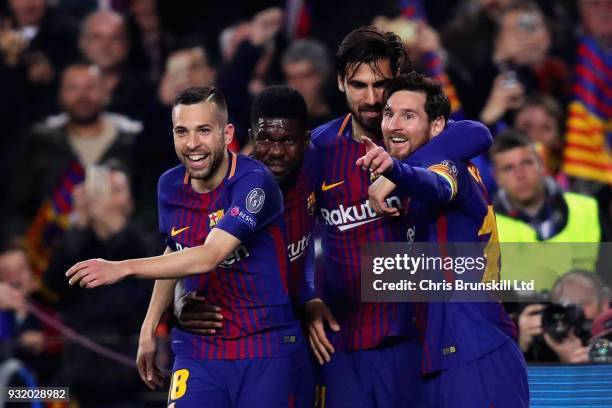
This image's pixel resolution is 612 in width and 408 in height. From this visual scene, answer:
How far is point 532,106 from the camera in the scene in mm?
9586

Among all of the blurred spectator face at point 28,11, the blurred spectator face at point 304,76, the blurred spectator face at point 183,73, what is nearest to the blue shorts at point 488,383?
the blurred spectator face at point 304,76

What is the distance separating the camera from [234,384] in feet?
18.6

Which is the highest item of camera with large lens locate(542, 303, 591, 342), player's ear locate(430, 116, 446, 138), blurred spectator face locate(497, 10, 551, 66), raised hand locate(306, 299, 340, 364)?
blurred spectator face locate(497, 10, 551, 66)

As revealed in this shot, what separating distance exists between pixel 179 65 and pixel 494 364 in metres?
4.76

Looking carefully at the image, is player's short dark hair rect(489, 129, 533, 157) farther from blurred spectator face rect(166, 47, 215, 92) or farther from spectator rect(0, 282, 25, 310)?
spectator rect(0, 282, 25, 310)

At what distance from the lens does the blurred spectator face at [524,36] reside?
9.83 m

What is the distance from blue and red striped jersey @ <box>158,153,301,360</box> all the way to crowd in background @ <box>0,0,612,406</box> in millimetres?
2037

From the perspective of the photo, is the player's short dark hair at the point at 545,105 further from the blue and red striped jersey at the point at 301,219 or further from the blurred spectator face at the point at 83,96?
the blue and red striped jersey at the point at 301,219

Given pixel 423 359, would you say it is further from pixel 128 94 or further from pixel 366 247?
pixel 128 94

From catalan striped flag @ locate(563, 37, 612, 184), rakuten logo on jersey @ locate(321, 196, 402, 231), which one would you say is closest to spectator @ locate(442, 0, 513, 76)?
catalan striped flag @ locate(563, 37, 612, 184)

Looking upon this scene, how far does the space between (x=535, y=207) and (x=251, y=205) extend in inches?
118

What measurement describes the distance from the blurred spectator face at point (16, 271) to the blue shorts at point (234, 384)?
3320mm

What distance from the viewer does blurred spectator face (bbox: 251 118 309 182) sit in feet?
A: 19.7

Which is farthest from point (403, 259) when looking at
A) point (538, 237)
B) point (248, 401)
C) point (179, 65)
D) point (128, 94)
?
point (128, 94)
